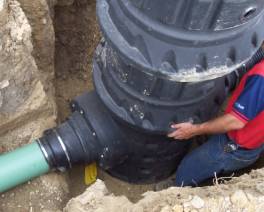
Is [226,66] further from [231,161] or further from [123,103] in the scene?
[231,161]

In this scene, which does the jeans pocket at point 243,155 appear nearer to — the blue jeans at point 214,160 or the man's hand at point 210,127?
the blue jeans at point 214,160

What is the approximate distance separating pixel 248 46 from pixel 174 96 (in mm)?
375

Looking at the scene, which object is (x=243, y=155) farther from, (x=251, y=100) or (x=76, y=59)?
(x=76, y=59)

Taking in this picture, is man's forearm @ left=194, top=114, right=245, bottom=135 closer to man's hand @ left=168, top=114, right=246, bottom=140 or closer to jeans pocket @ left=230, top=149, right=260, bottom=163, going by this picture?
man's hand @ left=168, top=114, right=246, bottom=140

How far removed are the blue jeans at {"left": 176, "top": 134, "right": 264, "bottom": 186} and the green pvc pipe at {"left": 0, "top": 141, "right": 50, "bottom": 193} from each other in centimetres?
67

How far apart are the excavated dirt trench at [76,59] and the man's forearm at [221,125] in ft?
1.88

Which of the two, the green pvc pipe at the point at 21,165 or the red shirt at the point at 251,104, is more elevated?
the red shirt at the point at 251,104

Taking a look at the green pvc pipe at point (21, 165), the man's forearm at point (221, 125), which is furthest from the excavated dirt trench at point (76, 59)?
the man's forearm at point (221, 125)

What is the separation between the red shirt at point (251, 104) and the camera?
191 cm

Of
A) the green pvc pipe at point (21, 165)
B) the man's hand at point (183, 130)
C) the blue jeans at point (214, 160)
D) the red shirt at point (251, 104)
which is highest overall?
the red shirt at point (251, 104)

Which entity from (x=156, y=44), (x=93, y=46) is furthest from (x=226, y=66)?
(x=93, y=46)

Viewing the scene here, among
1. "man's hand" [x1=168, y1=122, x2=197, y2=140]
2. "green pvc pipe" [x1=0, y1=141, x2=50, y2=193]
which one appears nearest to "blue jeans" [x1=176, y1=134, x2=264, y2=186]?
"man's hand" [x1=168, y1=122, x2=197, y2=140]

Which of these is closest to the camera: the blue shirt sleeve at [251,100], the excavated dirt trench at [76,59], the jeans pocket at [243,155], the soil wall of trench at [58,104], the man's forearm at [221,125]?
the soil wall of trench at [58,104]

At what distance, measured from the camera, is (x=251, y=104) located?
76.6 inches
